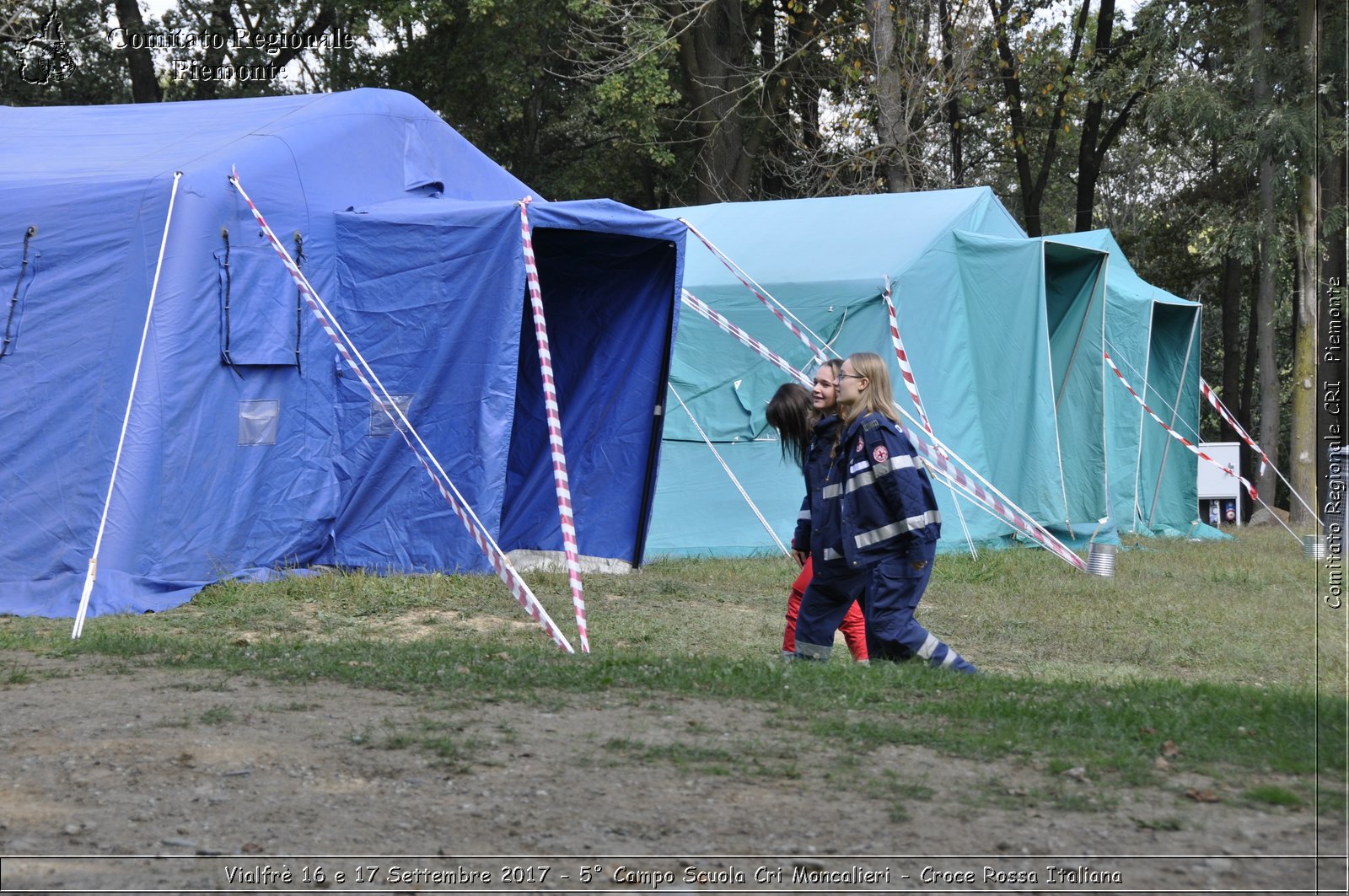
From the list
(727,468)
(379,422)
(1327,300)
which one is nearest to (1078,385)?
(727,468)

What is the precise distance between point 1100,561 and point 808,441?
18.3ft

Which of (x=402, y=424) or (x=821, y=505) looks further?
(x=402, y=424)

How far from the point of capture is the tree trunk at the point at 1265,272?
20172mm

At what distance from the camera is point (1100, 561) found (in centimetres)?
1185

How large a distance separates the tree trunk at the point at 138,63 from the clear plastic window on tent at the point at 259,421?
17440 millimetres

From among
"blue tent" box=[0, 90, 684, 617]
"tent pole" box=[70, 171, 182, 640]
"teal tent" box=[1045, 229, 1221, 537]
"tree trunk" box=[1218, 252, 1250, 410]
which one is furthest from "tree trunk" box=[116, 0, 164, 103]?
"tree trunk" box=[1218, 252, 1250, 410]

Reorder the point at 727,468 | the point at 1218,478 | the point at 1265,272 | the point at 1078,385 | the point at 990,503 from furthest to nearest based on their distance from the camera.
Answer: the point at 1265,272 → the point at 1218,478 → the point at 1078,385 → the point at 727,468 → the point at 990,503

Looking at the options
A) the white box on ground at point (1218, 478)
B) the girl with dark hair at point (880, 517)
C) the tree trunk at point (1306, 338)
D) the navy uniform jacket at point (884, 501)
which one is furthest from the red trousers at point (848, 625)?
the white box on ground at point (1218, 478)

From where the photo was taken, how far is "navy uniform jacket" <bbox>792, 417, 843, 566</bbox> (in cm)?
658

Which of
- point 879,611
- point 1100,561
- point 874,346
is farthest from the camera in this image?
point 874,346

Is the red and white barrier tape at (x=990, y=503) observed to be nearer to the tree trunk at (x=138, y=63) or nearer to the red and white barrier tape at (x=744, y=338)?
the red and white barrier tape at (x=744, y=338)

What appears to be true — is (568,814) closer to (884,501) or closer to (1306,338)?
(884,501)

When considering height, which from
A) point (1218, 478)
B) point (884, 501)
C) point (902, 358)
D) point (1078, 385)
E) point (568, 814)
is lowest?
point (1218, 478)

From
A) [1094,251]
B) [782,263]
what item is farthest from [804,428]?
[1094,251]
